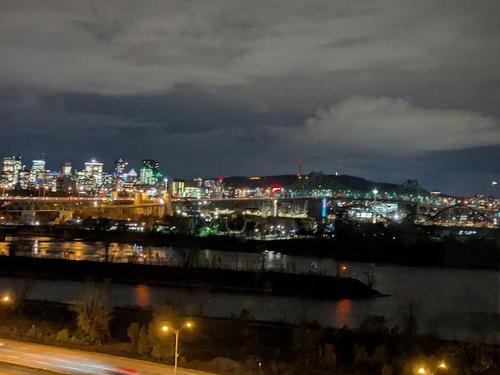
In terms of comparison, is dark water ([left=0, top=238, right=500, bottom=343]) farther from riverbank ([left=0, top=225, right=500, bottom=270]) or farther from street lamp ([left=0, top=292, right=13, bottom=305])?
riverbank ([left=0, top=225, right=500, bottom=270])

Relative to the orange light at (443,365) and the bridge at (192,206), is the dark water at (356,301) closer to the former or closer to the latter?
the orange light at (443,365)

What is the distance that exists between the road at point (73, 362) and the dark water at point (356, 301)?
286 centimetres

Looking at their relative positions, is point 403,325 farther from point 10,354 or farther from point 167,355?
point 10,354

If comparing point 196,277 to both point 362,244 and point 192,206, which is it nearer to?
point 362,244

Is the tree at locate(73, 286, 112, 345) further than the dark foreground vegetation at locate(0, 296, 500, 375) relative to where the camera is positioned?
Yes

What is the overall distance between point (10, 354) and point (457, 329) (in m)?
4.48

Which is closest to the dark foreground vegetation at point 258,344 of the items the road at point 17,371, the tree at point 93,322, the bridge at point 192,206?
the tree at point 93,322

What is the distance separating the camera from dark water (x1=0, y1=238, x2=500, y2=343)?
7.36 m

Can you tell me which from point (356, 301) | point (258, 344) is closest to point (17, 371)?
point (258, 344)

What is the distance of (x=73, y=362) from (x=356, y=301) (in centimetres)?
586

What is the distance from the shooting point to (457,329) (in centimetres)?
692

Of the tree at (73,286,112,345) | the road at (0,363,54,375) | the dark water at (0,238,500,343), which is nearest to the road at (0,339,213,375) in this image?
the road at (0,363,54,375)

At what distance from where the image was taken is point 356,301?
940 cm

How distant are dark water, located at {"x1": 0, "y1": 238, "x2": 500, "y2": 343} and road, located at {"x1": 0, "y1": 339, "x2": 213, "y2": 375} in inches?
113
